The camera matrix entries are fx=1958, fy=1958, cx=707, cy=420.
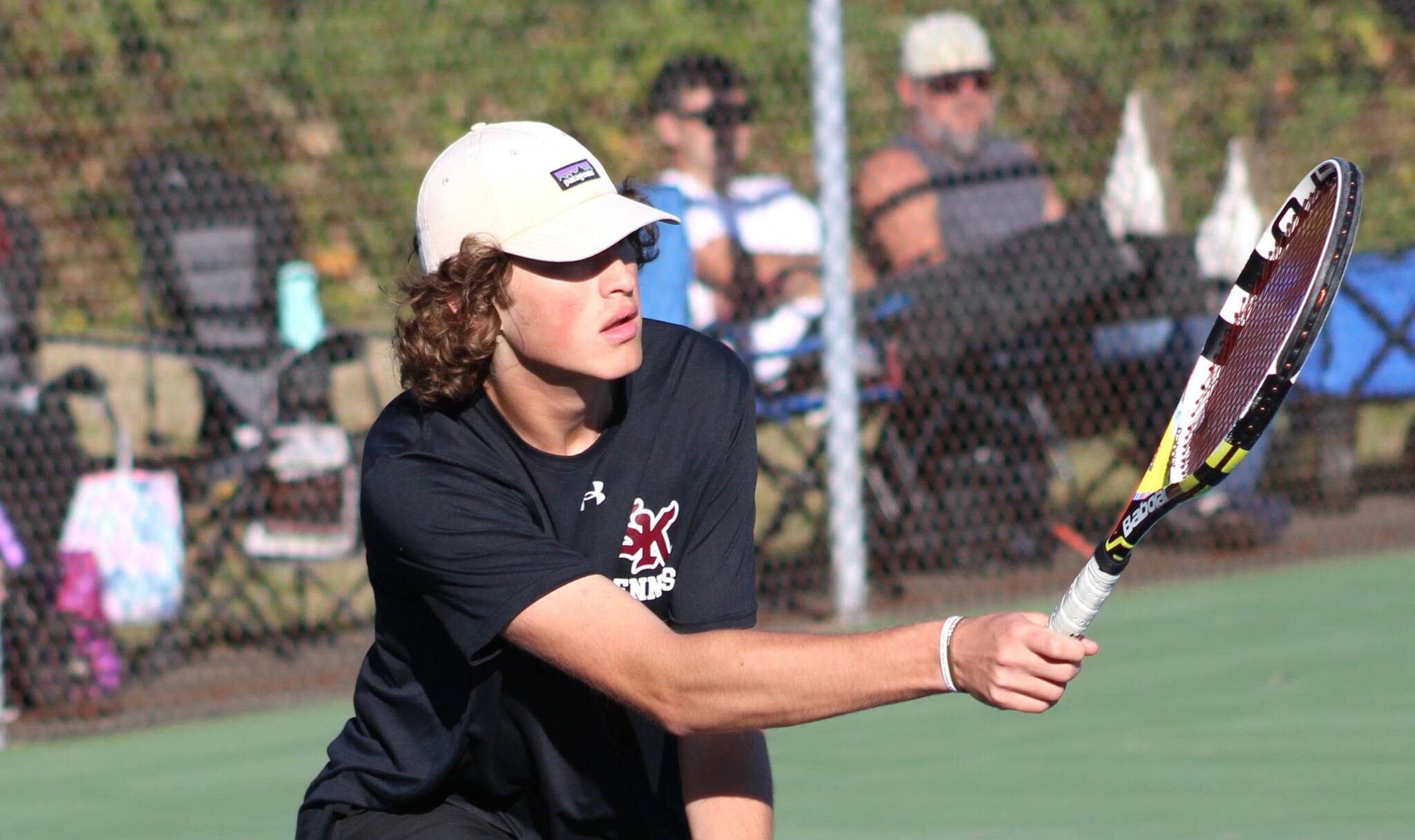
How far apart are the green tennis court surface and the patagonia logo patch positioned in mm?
1806

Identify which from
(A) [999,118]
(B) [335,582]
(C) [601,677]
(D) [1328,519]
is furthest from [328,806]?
(A) [999,118]

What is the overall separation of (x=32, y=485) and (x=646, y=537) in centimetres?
356

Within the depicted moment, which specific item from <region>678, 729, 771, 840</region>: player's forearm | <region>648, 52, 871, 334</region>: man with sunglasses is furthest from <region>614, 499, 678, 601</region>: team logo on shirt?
<region>648, 52, 871, 334</region>: man with sunglasses

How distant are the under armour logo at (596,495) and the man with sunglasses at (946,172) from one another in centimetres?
389

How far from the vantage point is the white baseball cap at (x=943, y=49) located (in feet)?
23.0

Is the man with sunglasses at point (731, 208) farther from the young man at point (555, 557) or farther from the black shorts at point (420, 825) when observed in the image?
the black shorts at point (420, 825)

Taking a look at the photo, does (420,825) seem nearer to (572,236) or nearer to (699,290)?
(572,236)

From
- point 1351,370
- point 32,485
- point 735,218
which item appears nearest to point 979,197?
point 735,218

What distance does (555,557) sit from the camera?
2678 millimetres

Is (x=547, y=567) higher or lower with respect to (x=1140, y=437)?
higher

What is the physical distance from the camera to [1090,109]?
29.0ft

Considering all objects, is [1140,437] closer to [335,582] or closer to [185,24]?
[335,582]

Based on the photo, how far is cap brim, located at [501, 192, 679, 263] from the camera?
2.71 m

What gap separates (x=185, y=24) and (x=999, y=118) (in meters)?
3.56
